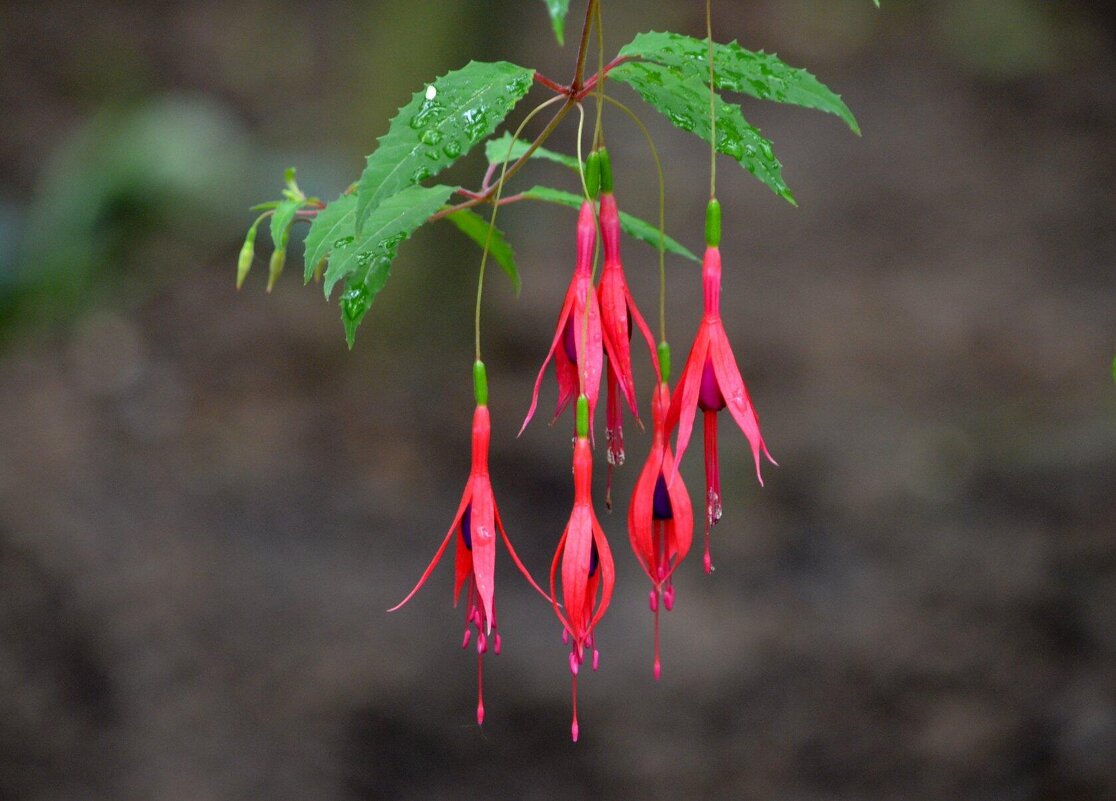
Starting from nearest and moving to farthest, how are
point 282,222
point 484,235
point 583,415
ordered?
point 583,415, point 282,222, point 484,235

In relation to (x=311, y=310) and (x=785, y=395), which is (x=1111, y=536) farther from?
(x=311, y=310)

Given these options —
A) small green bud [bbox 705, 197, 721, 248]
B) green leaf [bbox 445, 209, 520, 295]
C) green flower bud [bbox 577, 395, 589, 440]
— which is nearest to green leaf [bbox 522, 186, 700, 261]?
green leaf [bbox 445, 209, 520, 295]

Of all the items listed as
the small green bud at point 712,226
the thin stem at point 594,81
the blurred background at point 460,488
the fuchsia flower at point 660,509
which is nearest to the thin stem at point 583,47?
the thin stem at point 594,81

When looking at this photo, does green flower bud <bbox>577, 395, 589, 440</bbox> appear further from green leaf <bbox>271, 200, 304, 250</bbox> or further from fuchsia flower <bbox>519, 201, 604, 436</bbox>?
green leaf <bbox>271, 200, 304, 250</bbox>

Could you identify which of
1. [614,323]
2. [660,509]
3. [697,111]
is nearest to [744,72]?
[697,111]

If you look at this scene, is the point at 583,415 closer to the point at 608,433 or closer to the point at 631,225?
the point at 608,433

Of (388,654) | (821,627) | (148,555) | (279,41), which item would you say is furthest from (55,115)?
(821,627)
